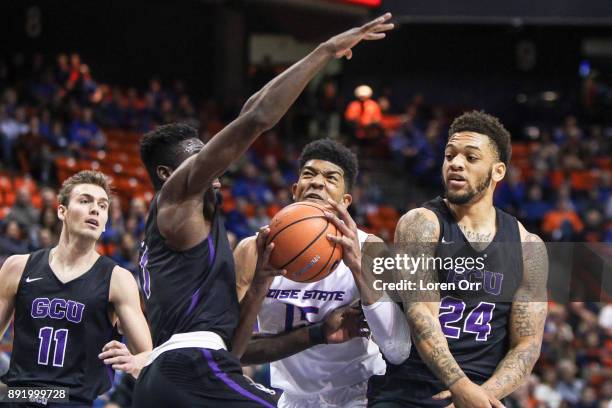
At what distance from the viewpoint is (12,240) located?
10664 millimetres

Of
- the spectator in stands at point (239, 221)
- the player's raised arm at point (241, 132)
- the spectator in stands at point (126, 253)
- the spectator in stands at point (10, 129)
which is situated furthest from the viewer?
the spectator in stands at point (10, 129)

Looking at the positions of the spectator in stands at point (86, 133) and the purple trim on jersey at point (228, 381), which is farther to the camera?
the spectator in stands at point (86, 133)

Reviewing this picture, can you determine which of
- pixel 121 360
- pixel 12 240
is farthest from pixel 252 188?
pixel 121 360

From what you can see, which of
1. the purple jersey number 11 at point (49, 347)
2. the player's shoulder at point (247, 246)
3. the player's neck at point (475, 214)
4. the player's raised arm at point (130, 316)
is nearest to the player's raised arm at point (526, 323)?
the player's neck at point (475, 214)

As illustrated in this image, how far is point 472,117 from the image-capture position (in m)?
4.99

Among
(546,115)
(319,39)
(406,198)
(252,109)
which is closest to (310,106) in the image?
(319,39)

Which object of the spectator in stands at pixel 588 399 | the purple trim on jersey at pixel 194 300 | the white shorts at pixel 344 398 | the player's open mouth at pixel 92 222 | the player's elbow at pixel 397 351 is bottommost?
the spectator in stands at pixel 588 399

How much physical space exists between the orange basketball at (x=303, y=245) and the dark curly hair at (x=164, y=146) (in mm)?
529

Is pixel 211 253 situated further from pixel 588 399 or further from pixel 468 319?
pixel 588 399

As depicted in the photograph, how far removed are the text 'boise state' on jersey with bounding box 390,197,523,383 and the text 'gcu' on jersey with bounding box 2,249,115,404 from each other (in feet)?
5.42

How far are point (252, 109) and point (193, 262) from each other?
0.67 meters

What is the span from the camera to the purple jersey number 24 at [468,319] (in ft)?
16.0

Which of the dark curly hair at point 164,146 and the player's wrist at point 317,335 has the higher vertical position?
the dark curly hair at point 164,146

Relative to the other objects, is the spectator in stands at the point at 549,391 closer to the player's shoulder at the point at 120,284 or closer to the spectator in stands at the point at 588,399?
the spectator in stands at the point at 588,399
